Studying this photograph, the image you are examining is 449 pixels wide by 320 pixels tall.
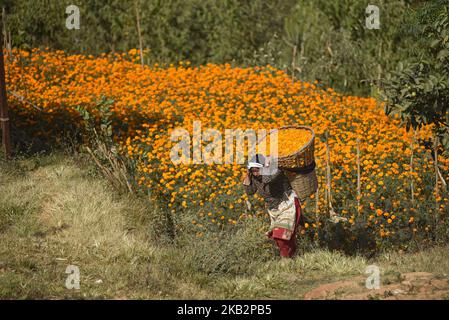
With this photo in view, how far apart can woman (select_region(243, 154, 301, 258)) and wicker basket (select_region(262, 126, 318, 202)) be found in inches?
2.3

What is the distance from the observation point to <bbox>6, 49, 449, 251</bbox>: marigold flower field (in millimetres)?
8320

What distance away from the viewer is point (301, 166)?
293 inches

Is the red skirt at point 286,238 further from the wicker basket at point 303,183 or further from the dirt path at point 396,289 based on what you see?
the dirt path at point 396,289

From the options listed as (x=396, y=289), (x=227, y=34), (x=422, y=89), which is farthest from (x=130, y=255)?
(x=227, y=34)

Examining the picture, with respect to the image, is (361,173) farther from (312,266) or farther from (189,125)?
(189,125)

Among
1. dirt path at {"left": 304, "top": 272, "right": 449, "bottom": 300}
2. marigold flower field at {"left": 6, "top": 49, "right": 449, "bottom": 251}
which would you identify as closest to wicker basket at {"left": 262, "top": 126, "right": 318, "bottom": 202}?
marigold flower field at {"left": 6, "top": 49, "right": 449, "bottom": 251}

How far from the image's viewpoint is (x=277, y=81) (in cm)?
1155

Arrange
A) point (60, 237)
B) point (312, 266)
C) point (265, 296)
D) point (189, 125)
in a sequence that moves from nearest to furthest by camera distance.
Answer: point (265, 296)
point (312, 266)
point (60, 237)
point (189, 125)

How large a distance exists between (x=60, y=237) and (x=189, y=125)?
2749 mm

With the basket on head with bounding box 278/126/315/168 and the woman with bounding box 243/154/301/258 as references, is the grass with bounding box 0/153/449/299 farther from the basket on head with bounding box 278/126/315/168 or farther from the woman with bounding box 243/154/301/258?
the basket on head with bounding box 278/126/315/168

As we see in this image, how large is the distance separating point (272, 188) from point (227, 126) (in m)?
2.59

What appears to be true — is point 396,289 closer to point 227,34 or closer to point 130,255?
point 130,255

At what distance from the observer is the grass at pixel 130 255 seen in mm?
Result: 6750

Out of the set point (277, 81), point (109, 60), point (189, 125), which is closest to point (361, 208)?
point (189, 125)
